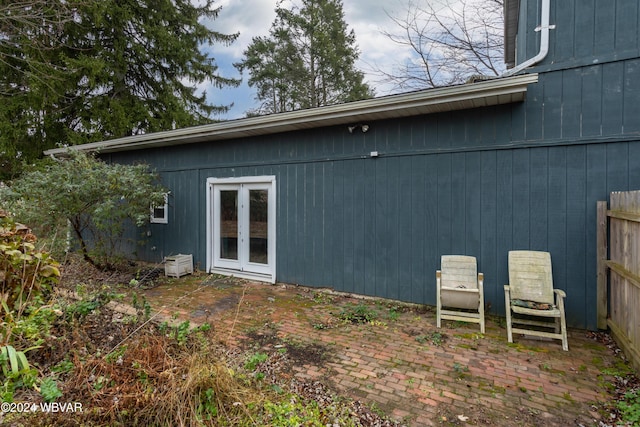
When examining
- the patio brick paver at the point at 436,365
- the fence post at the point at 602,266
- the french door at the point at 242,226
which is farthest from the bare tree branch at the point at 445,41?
the patio brick paver at the point at 436,365

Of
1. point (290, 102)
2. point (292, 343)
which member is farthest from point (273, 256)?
point (290, 102)

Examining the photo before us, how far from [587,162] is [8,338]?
18.1ft

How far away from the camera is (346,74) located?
14.8m

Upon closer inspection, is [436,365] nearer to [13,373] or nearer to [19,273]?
[13,373]

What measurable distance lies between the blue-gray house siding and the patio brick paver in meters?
0.75

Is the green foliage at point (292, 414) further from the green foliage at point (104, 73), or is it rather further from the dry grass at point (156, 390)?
the green foliage at point (104, 73)

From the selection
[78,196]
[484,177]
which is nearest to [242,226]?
[78,196]

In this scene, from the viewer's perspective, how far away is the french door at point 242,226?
5934mm

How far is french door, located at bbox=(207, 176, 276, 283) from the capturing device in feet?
19.5

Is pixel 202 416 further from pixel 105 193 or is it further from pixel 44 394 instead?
pixel 105 193

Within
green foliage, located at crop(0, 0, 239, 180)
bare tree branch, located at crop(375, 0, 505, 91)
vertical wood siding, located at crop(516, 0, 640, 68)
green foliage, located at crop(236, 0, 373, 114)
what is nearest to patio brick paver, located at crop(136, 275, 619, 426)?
vertical wood siding, located at crop(516, 0, 640, 68)

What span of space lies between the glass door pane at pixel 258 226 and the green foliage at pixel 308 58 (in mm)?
10018

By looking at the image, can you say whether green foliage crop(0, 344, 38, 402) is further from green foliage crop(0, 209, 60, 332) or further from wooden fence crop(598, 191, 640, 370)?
wooden fence crop(598, 191, 640, 370)

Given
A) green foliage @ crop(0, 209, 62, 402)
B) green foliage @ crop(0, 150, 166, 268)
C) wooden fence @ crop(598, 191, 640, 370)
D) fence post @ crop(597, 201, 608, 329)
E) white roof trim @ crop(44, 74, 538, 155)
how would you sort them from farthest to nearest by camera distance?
green foliage @ crop(0, 150, 166, 268)
white roof trim @ crop(44, 74, 538, 155)
fence post @ crop(597, 201, 608, 329)
wooden fence @ crop(598, 191, 640, 370)
green foliage @ crop(0, 209, 62, 402)
